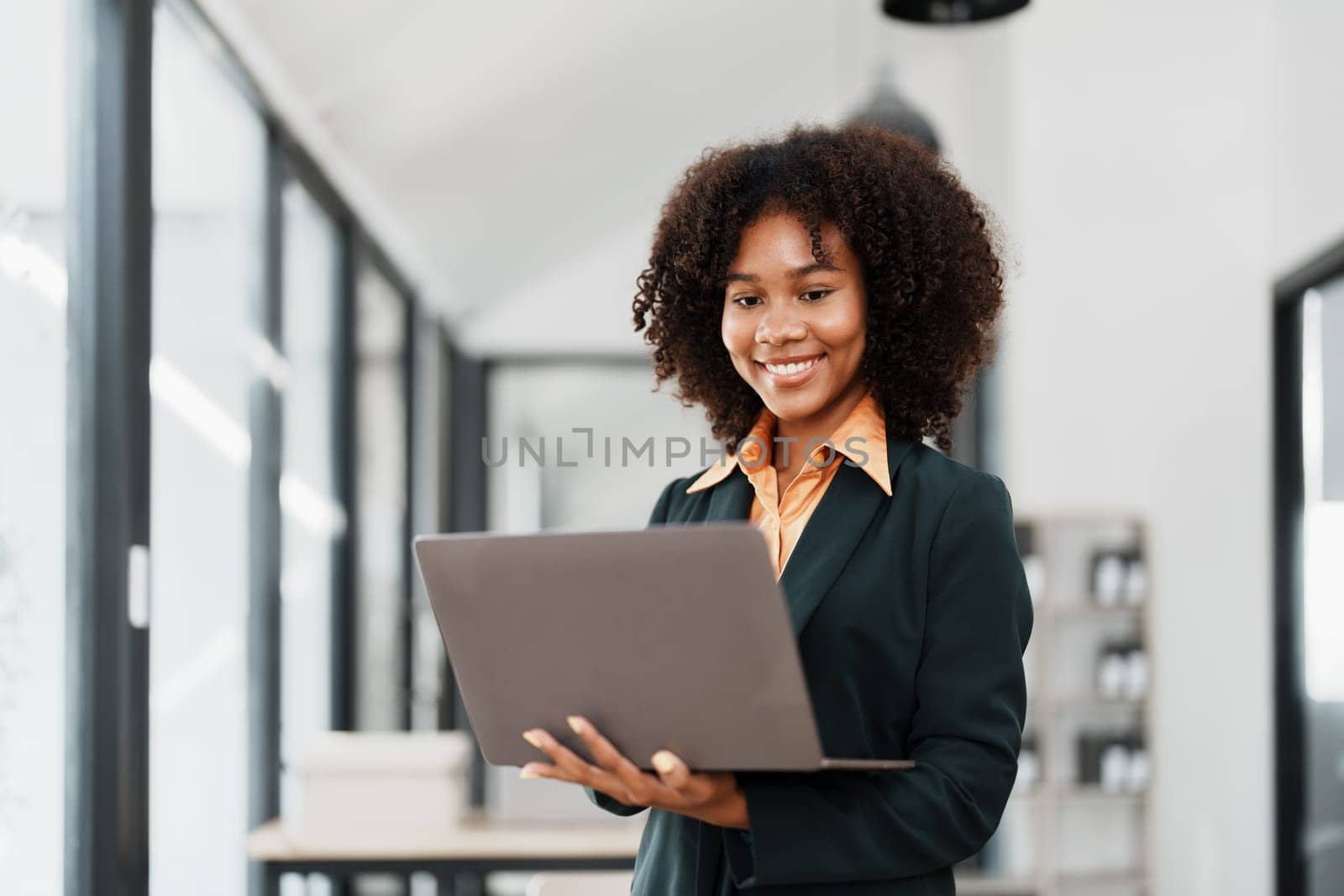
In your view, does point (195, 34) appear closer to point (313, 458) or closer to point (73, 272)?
point (73, 272)

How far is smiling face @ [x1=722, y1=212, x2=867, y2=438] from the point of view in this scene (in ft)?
4.02

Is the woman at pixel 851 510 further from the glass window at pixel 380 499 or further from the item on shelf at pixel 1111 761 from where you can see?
the item on shelf at pixel 1111 761

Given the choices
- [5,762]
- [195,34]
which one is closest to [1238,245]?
[195,34]

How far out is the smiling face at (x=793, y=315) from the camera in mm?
1226

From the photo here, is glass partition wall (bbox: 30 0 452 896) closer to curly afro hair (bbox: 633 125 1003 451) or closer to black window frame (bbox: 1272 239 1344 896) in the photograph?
curly afro hair (bbox: 633 125 1003 451)

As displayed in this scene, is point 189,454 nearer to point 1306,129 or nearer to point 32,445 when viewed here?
point 32,445

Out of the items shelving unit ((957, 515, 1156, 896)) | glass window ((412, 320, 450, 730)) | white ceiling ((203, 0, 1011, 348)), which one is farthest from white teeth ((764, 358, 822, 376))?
glass window ((412, 320, 450, 730))

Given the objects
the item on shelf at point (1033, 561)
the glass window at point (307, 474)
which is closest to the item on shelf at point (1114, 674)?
the item on shelf at point (1033, 561)

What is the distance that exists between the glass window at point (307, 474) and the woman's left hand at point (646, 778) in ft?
7.68

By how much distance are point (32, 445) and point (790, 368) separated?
124cm

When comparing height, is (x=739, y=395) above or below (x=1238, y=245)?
below

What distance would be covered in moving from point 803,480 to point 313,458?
2.86 metres

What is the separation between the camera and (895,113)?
3.36m

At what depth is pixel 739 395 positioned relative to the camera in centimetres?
147
